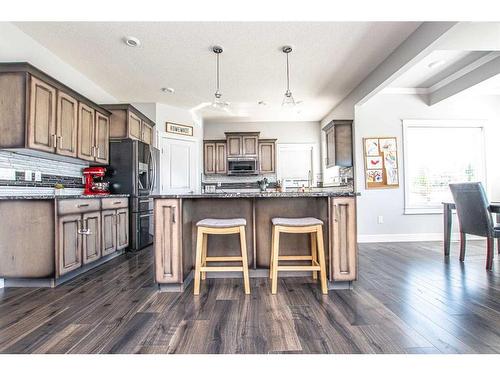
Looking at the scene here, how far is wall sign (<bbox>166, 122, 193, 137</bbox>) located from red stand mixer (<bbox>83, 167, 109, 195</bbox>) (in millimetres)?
1772

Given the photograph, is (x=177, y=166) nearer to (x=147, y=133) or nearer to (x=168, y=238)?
(x=147, y=133)

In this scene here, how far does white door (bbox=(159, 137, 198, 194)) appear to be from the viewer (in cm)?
503

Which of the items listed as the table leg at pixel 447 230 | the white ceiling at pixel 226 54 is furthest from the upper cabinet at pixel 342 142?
the table leg at pixel 447 230

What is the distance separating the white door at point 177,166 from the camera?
5031 millimetres

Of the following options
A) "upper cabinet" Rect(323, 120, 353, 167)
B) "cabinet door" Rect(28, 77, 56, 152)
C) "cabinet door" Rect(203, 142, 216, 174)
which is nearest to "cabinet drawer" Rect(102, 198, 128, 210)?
"cabinet door" Rect(28, 77, 56, 152)

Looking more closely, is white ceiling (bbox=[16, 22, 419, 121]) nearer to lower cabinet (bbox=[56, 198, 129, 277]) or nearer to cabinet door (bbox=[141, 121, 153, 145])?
cabinet door (bbox=[141, 121, 153, 145])

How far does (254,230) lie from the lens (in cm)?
248

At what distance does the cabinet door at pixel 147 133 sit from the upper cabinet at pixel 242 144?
→ 72.7 inches

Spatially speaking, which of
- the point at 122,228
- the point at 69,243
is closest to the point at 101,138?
the point at 122,228

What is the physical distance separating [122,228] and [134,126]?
1595mm

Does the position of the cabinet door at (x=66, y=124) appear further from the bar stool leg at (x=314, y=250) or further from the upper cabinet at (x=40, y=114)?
the bar stool leg at (x=314, y=250)
